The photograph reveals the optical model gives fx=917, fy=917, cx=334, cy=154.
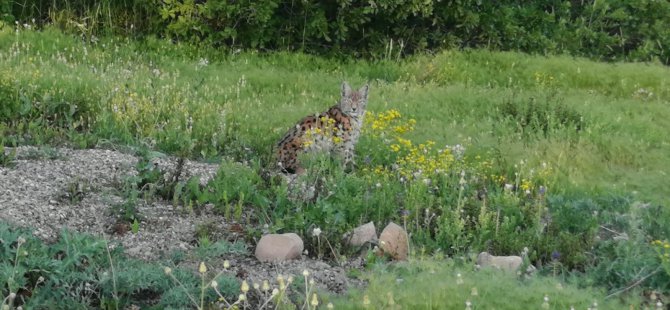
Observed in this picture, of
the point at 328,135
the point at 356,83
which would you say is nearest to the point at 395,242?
the point at 328,135

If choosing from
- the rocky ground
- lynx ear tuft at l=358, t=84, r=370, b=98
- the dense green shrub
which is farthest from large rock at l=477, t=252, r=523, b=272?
the dense green shrub

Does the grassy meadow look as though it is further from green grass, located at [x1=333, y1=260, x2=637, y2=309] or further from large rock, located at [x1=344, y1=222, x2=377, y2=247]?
large rock, located at [x1=344, y1=222, x2=377, y2=247]

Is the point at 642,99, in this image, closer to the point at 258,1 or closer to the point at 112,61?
the point at 258,1

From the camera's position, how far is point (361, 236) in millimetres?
6922

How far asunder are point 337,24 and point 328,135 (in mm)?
7494

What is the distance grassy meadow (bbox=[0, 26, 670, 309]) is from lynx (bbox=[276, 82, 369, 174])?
0.25m

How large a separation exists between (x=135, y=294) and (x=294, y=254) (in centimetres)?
125

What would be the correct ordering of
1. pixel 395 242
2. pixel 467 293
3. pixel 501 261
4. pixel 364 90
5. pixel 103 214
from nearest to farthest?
pixel 467 293 < pixel 501 261 < pixel 395 242 < pixel 103 214 < pixel 364 90

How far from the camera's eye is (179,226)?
23.1 feet

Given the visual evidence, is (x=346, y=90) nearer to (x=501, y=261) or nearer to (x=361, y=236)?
(x=361, y=236)

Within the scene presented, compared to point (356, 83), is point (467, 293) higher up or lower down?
higher up

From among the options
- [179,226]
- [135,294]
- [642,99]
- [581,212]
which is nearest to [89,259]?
[135,294]

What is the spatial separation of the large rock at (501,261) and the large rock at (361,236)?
0.82 meters

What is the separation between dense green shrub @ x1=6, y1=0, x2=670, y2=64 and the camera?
1572 centimetres
